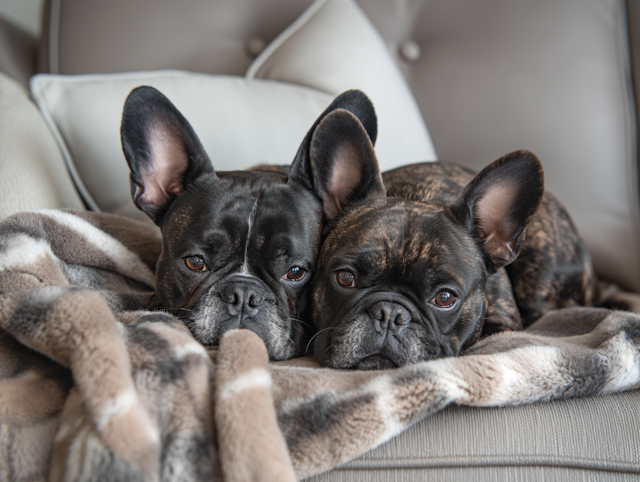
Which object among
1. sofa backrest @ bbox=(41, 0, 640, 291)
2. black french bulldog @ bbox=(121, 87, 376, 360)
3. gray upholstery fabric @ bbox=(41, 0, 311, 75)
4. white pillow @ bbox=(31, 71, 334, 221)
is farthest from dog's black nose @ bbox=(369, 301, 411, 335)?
gray upholstery fabric @ bbox=(41, 0, 311, 75)

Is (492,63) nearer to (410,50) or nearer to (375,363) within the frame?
(410,50)

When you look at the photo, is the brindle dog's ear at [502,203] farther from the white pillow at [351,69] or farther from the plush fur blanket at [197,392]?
the white pillow at [351,69]

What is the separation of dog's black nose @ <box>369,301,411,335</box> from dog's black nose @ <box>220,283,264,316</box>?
30 centimetres

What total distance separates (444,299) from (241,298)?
516mm

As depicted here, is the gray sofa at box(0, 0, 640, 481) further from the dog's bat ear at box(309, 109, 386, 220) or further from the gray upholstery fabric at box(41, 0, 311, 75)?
the dog's bat ear at box(309, 109, 386, 220)

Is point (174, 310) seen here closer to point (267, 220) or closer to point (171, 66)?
point (267, 220)

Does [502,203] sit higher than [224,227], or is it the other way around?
[502,203]

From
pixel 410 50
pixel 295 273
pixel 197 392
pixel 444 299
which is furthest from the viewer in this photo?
pixel 410 50

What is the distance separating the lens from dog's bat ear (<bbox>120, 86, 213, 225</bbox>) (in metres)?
1.31

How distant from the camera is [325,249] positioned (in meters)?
1.32

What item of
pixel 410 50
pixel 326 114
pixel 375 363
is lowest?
pixel 375 363

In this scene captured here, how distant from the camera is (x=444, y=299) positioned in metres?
1.18

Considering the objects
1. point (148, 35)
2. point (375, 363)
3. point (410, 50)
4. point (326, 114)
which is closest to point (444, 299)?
point (375, 363)

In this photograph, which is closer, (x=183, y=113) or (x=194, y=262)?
(x=194, y=262)
